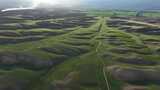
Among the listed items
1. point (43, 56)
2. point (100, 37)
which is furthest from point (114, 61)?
point (100, 37)

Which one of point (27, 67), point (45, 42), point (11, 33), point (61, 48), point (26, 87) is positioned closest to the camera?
point (26, 87)

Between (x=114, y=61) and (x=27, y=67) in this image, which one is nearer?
(x=27, y=67)

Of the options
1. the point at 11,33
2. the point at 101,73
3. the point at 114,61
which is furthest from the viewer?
the point at 11,33

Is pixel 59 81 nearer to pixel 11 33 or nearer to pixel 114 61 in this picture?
pixel 114 61

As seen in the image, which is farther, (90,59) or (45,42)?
(45,42)

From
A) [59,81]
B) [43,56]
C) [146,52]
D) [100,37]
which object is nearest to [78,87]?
[59,81]

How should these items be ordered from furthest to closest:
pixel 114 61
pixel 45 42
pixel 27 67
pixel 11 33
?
pixel 11 33
pixel 45 42
pixel 114 61
pixel 27 67

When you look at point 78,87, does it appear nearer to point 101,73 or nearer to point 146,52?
point 101,73

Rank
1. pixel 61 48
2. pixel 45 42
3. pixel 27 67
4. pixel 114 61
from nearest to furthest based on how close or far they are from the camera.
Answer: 1. pixel 27 67
2. pixel 114 61
3. pixel 61 48
4. pixel 45 42
